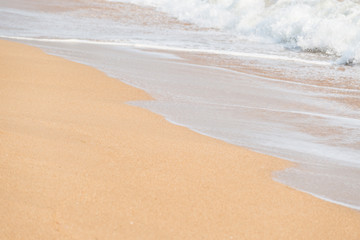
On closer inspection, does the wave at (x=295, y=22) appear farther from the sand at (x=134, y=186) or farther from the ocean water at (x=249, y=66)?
the sand at (x=134, y=186)

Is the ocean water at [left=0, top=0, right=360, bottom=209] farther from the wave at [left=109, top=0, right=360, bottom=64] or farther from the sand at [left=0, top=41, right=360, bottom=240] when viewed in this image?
the sand at [left=0, top=41, right=360, bottom=240]

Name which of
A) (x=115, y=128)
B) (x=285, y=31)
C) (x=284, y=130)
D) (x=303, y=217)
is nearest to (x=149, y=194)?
(x=303, y=217)

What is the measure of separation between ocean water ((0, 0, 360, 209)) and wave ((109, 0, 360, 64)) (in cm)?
3

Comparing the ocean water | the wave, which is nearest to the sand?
the ocean water

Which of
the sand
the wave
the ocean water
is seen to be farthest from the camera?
the wave

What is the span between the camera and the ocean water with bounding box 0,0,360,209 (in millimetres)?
3891

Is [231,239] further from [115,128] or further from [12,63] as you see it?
[12,63]

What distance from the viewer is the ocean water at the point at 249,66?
153 inches

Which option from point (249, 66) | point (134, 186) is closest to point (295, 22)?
point (249, 66)

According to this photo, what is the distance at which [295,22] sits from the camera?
12812mm

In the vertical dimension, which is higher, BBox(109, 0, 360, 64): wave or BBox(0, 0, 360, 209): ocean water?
BBox(109, 0, 360, 64): wave

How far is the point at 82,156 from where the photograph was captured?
110 inches

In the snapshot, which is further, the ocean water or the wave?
the wave

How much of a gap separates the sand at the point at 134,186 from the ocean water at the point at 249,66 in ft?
1.04
